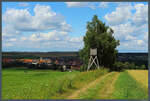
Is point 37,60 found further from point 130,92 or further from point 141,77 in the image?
point 141,77

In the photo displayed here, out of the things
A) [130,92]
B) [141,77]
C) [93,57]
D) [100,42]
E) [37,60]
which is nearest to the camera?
[130,92]

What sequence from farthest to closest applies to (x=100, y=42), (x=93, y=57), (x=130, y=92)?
(x=100, y=42)
(x=93, y=57)
(x=130, y=92)

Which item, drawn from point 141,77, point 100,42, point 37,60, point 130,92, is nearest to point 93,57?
point 100,42

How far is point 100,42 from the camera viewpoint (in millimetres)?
27766

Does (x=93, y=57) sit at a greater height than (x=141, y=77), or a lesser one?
greater

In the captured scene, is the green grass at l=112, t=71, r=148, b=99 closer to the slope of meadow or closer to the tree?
the slope of meadow

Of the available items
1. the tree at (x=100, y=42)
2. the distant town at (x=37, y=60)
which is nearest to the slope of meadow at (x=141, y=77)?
the tree at (x=100, y=42)

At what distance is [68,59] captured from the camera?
20.3 meters

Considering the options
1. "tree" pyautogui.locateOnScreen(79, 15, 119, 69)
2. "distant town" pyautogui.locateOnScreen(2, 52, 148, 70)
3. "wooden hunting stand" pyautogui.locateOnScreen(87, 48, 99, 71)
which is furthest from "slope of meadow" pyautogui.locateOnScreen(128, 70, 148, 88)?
Answer: "distant town" pyautogui.locateOnScreen(2, 52, 148, 70)

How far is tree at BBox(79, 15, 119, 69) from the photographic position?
27.9m

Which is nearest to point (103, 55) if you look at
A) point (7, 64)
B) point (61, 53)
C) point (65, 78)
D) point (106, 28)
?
point (106, 28)

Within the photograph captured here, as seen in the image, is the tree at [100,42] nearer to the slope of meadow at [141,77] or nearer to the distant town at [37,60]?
the slope of meadow at [141,77]

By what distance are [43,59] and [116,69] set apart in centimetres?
1831

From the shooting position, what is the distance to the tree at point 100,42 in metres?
27.9
